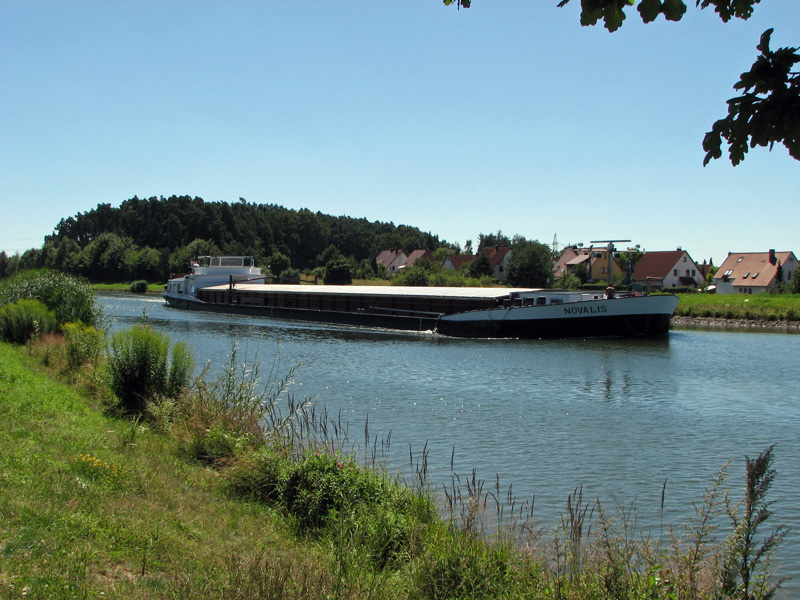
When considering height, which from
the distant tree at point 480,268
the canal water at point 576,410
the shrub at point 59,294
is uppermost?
the distant tree at point 480,268

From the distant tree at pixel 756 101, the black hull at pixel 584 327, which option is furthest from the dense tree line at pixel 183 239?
the distant tree at pixel 756 101

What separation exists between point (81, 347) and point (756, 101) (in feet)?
47.0

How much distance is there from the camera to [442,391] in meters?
17.2

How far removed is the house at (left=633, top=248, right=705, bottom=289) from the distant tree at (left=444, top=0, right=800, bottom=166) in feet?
246

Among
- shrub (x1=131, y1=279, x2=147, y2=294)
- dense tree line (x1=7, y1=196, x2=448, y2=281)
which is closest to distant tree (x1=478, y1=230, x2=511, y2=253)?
dense tree line (x1=7, y1=196, x2=448, y2=281)

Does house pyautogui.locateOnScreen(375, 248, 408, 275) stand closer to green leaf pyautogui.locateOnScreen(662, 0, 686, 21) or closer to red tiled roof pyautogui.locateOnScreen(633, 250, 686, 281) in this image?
red tiled roof pyautogui.locateOnScreen(633, 250, 686, 281)

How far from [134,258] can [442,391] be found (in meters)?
89.0

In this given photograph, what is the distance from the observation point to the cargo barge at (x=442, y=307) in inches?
1215

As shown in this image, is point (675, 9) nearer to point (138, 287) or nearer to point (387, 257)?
point (138, 287)

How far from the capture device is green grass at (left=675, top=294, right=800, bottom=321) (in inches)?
1629

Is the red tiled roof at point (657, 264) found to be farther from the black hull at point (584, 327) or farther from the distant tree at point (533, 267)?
the black hull at point (584, 327)

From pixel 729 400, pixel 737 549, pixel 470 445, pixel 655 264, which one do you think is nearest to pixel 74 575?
pixel 737 549

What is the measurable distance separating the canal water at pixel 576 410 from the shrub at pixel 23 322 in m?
5.05

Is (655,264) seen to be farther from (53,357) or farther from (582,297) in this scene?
(53,357)
